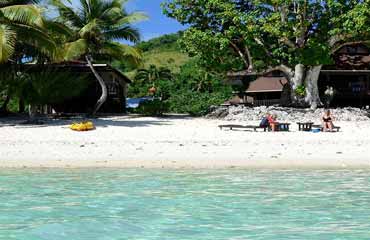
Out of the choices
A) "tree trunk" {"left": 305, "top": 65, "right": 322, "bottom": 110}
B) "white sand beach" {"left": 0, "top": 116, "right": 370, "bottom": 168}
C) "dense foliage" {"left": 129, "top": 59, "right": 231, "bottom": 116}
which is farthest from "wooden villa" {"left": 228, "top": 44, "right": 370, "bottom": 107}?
"white sand beach" {"left": 0, "top": 116, "right": 370, "bottom": 168}

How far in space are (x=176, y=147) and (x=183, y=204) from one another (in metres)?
7.82

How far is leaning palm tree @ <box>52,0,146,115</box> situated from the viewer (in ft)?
96.2

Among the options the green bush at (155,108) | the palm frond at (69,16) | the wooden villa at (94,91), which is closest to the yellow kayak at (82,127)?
the wooden villa at (94,91)

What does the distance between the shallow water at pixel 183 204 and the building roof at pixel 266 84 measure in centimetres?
2733

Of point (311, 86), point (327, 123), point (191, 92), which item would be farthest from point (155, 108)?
point (327, 123)

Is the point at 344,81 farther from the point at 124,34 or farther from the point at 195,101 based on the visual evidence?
the point at 124,34

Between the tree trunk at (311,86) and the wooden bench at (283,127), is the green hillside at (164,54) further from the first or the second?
the wooden bench at (283,127)

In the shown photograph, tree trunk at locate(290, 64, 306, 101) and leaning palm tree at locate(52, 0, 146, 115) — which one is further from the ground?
leaning palm tree at locate(52, 0, 146, 115)

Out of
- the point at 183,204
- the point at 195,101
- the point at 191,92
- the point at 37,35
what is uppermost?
the point at 37,35

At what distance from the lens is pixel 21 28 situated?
23.1 meters

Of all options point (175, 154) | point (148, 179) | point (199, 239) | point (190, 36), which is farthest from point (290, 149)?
point (190, 36)

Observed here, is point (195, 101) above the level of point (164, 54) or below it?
below

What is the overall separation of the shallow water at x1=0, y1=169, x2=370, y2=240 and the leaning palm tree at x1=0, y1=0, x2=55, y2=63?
8.57 metres

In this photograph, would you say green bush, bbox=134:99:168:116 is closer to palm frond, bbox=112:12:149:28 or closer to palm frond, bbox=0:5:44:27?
palm frond, bbox=112:12:149:28
